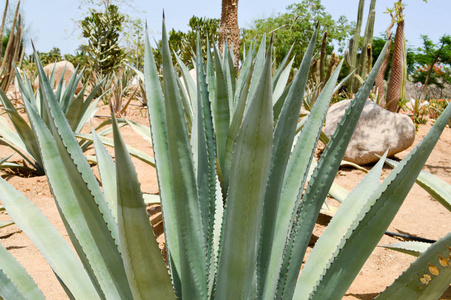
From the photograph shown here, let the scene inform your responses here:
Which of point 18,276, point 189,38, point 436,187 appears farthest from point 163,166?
point 189,38

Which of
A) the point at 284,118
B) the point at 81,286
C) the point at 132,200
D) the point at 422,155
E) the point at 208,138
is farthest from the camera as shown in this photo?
the point at 208,138

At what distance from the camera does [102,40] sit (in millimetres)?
14070

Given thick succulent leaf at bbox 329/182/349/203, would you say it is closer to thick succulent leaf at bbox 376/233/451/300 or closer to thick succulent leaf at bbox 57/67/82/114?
thick succulent leaf at bbox 376/233/451/300

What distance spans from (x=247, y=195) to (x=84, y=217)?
1.23 ft

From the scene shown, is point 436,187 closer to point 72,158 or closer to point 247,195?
point 247,195

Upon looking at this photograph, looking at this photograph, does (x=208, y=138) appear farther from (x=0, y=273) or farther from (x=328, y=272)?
(x=0, y=273)

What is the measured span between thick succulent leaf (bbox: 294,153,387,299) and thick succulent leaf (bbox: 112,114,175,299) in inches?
16.2

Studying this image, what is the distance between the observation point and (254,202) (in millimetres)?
663

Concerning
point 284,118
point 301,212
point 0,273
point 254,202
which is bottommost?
point 0,273

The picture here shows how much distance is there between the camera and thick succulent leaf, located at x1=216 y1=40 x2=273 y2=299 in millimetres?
607

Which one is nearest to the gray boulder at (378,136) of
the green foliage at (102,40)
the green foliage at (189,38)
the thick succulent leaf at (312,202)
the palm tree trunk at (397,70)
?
the palm tree trunk at (397,70)

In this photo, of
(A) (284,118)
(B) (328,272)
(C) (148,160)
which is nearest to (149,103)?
(A) (284,118)

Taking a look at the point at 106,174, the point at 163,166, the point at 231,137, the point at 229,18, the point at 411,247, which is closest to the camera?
the point at 163,166

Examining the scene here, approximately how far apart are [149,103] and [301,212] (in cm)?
46
